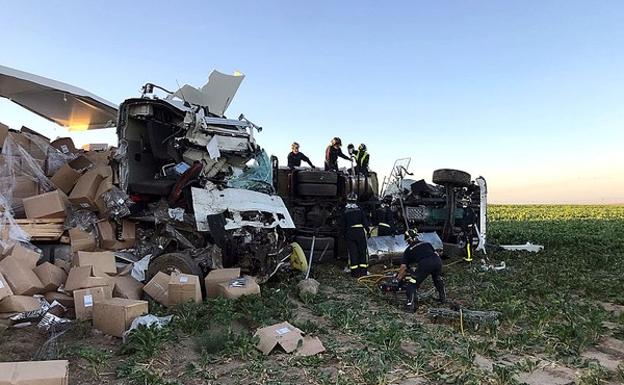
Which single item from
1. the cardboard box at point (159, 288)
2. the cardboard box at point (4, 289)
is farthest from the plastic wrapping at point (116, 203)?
the cardboard box at point (4, 289)

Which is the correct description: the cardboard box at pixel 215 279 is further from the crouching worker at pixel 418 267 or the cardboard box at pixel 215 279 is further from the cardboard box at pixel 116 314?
the crouching worker at pixel 418 267

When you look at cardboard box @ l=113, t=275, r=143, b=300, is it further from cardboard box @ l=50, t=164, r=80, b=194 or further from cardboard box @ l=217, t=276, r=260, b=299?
cardboard box @ l=50, t=164, r=80, b=194

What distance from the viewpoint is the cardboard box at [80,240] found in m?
6.34

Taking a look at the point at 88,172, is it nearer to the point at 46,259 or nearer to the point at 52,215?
the point at 52,215

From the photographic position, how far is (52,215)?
20.9 feet

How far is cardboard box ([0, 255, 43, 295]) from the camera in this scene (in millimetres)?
5246

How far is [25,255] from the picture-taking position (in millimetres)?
5633

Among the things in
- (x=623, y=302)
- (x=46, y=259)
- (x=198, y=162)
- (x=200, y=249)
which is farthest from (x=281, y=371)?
(x=623, y=302)

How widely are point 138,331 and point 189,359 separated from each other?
52cm

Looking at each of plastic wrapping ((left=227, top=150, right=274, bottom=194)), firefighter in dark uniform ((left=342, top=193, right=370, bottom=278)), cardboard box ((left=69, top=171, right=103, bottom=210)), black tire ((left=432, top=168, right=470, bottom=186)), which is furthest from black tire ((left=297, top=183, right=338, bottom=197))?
cardboard box ((left=69, top=171, right=103, bottom=210))

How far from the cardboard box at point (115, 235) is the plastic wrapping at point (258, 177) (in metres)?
1.50

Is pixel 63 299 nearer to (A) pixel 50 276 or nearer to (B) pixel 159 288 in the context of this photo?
(A) pixel 50 276

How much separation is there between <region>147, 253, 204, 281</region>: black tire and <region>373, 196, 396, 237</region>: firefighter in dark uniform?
4.33 metres

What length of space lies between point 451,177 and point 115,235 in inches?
274
